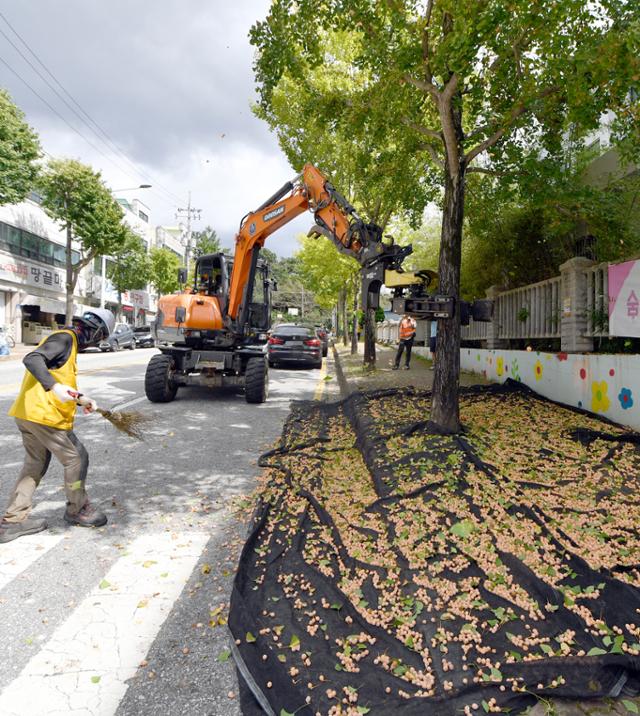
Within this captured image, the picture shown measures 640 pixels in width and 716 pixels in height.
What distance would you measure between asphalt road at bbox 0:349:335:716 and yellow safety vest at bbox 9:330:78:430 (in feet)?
2.90

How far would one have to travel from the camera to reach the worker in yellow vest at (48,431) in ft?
12.5

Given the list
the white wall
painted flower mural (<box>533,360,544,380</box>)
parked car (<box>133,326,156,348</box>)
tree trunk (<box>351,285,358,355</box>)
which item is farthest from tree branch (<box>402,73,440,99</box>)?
parked car (<box>133,326,156,348</box>)

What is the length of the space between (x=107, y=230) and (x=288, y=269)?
7781cm

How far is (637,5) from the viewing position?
14.4 feet

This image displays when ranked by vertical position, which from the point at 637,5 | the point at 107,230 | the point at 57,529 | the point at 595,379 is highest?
the point at 107,230

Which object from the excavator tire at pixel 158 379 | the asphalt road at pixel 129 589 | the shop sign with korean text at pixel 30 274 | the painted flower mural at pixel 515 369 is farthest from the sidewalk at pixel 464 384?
the shop sign with korean text at pixel 30 274

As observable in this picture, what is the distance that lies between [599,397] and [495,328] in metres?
5.42

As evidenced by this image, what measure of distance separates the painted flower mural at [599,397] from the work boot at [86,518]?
20.5 feet

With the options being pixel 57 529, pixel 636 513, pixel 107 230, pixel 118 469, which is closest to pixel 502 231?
pixel 636 513

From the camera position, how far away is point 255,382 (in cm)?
991

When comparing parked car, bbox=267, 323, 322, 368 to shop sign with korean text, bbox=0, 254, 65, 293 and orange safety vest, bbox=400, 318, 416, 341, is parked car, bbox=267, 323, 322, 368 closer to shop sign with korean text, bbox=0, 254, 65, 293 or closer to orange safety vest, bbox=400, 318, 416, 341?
orange safety vest, bbox=400, 318, 416, 341

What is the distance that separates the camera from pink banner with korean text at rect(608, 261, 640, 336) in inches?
253

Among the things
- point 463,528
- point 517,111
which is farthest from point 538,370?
point 463,528

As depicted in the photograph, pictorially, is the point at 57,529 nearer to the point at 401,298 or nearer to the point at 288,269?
the point at 401,298
